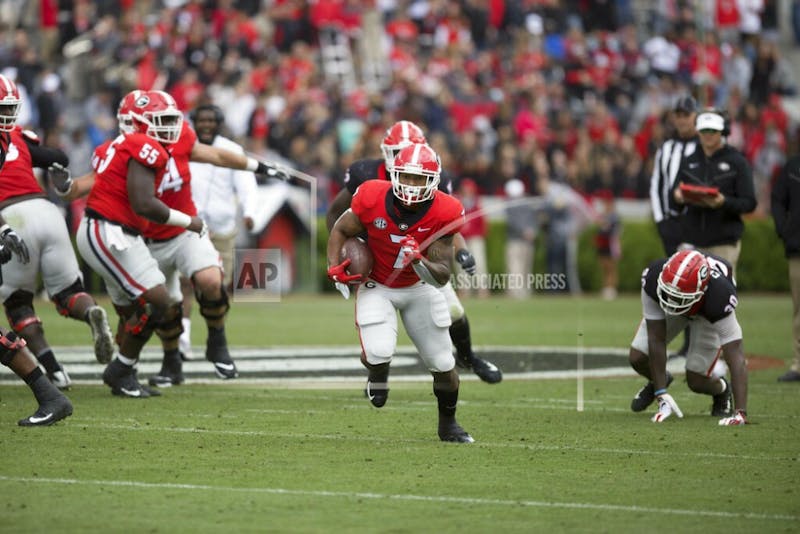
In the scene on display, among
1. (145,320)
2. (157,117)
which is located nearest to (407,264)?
(145,320)

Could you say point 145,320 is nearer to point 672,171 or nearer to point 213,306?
point 213,306

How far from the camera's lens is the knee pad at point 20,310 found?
9.39 meters

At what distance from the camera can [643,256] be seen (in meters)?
20.6

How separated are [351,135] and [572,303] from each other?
409 cm

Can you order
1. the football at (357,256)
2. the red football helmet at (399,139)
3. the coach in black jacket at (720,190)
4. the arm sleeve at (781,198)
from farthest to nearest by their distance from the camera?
1. the arm sleeve at (781,198)
2. the coach in black jacket at (720,190)
3. the red football helmet at (399,139)
4. the football at (357,256)

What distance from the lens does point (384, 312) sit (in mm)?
7664

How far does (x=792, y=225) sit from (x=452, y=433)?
4.52 metres

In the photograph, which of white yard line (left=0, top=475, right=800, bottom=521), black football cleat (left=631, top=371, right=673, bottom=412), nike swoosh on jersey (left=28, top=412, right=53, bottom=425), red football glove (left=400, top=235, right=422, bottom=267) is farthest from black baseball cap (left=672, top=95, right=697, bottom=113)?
white yard line (left=0, top=475, right=800, bottom=521)

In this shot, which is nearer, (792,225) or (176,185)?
(176,185)

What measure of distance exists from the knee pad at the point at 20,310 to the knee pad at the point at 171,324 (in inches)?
33.2

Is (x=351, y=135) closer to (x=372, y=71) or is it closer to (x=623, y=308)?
(x=372, y=71)

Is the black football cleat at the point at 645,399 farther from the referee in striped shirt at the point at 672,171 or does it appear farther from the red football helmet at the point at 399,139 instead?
the referee in striped shirt at the point at 672,171

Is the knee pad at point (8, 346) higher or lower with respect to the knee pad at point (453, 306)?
higher

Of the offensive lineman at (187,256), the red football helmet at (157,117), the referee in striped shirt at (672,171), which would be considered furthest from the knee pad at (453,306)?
the referee in striped shirt at (672,171)
